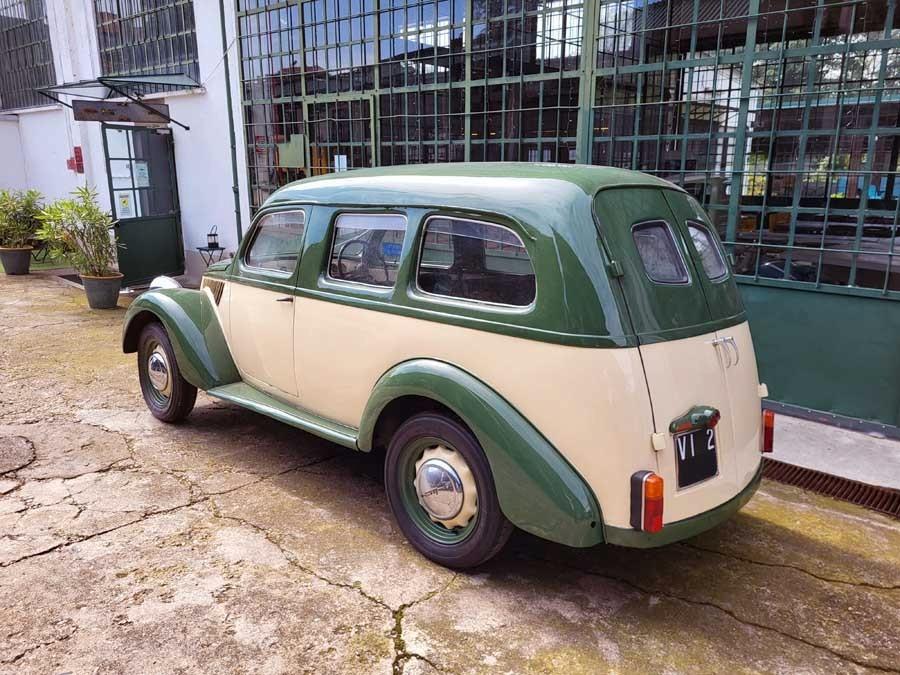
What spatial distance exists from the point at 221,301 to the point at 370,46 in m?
4.67

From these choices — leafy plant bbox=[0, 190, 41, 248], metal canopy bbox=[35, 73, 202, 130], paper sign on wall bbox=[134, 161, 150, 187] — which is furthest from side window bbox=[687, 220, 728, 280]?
leafy plant bbox=[0, 190, 41, 248]

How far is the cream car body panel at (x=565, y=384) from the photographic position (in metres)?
2.67

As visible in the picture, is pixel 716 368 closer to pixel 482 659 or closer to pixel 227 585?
pixel 482 659

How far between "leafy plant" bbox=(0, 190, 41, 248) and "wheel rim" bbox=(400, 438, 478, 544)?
1070cm

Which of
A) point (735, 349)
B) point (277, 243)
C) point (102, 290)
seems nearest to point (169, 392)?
point (277, 243)

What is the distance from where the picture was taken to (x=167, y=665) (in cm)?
259

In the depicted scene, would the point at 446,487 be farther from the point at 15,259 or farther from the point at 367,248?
the point at 15,259

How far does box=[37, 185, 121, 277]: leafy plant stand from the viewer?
28.3 ft

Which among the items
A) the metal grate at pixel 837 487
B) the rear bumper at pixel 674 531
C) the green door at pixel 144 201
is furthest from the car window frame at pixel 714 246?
the green door at pixel 144 201

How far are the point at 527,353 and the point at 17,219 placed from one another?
38.3 feet

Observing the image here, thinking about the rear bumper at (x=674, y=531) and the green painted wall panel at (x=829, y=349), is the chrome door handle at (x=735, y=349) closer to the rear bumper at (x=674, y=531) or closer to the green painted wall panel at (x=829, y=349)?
the rear bumper at (x=674, y=531)

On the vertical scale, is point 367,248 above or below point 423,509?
above

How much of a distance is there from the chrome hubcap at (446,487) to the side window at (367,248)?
92 centimetres

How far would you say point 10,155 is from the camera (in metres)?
15.2
